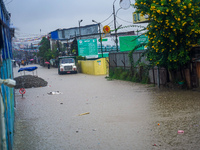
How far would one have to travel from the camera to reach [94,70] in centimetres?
3412

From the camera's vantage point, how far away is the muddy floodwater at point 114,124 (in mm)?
7102

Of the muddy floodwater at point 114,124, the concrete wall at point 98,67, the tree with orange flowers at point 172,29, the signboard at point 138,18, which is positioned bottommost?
the muddy floodwater at point 114,124

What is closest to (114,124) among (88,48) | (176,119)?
(176,119)

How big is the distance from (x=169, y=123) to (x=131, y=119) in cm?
136

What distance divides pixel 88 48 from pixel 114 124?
3874cm

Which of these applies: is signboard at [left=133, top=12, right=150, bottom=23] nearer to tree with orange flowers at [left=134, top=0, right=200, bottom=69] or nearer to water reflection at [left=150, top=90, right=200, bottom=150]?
tree with orange flowers at [left=134, top=0, right=200, bottom=69]

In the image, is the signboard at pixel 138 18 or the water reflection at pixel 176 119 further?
the signboard at pixel 138 18

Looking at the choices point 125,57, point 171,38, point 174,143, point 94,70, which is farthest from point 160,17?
point 94,70

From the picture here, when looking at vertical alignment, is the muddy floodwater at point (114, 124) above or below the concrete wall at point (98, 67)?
below

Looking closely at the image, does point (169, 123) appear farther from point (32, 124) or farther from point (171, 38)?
point (171, 38)

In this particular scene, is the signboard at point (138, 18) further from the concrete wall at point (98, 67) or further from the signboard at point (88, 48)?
the signboard at point (88, 48)

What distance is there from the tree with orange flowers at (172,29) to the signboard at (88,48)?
31762 mm

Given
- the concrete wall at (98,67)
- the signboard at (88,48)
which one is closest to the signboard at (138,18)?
the concrete wall at (98,67)

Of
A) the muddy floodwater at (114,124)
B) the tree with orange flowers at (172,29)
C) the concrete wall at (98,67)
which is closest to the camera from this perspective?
the muddy floodwater at (114,124)
